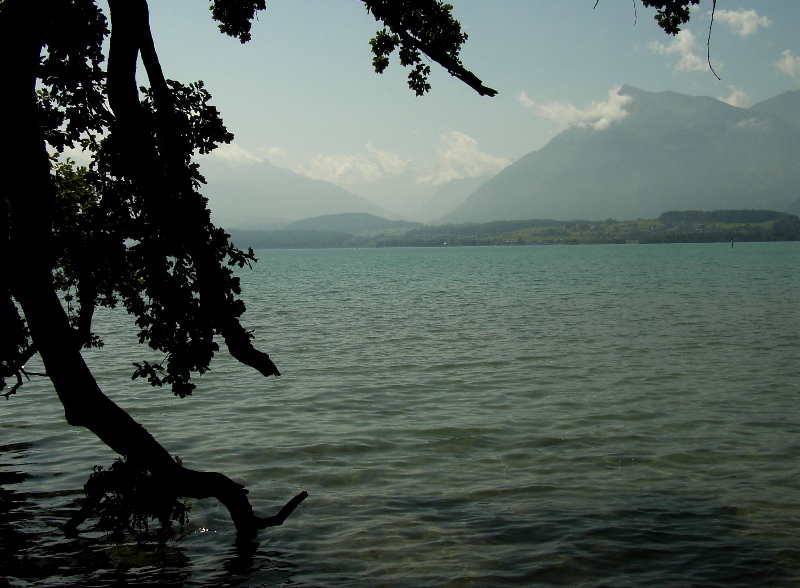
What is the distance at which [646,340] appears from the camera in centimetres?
2991

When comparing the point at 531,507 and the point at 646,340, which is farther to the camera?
the point at 646,340

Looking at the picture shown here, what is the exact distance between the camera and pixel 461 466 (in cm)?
1347

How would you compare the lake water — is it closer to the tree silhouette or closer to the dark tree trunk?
the tree silhouette

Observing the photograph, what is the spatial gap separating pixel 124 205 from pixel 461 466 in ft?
26.5

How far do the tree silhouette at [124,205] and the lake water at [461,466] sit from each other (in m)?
1.19

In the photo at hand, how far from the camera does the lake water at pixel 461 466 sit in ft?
30.3

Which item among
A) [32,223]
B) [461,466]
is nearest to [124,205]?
[32,223]

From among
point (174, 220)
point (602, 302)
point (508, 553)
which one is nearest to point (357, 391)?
point (508, 553)

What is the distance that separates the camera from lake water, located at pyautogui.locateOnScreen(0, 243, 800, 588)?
925cm

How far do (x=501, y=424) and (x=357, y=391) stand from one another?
5.60 meters

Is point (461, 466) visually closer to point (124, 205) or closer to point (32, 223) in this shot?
point (124, 205)

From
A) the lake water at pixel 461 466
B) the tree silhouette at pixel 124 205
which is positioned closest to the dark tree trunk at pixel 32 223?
the tree silhouette at pixel 124 205

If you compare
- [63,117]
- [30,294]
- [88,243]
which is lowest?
[30,294]

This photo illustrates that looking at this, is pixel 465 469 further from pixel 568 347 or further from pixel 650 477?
pixel 568 347
